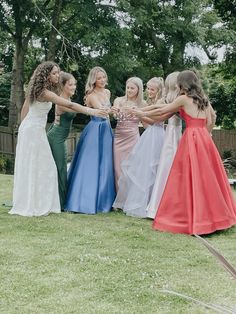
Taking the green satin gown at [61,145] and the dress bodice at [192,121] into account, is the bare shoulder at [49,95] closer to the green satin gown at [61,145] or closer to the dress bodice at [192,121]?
the green satin gown at [61,145]

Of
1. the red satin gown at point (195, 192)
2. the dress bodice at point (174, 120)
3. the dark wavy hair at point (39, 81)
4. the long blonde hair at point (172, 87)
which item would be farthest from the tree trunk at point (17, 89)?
the red satin gown at point (195, 192)

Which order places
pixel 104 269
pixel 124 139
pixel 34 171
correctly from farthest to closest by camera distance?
pixel 124 139 < pixel 34 171 < pixel 104 269

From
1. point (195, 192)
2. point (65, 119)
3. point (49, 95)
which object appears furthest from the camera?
point (65, 119)

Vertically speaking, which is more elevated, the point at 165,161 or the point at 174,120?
the point at 174,120

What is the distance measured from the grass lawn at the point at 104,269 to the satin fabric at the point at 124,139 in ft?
4.67

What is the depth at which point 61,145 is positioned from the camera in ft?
25.5

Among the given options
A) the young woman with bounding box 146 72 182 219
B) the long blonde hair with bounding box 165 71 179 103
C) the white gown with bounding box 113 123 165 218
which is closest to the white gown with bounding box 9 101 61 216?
the white gown with bounding box 113 123 165 218

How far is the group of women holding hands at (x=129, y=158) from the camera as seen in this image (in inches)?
255

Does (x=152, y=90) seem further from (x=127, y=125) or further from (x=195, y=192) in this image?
(x=195, y=192)

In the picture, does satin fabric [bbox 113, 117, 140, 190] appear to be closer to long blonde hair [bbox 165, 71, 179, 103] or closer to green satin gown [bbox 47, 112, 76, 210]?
green satin gown [bbox 47, 112, 76, 210]

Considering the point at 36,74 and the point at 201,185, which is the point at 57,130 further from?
the point at 201,185

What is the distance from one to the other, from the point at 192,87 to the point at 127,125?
5.72ft

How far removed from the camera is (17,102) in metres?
25.2

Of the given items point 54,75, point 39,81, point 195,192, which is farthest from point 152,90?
point 195,192
